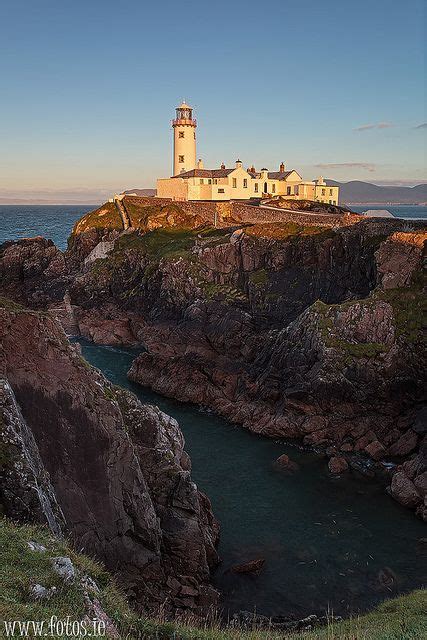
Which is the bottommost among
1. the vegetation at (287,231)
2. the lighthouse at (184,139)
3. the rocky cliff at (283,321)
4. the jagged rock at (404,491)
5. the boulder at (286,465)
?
the boulder at (286,465)

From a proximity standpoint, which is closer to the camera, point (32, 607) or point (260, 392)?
point (32, 607)

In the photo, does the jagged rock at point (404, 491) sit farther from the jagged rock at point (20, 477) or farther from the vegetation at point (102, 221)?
the vegetation at point (102, 221)

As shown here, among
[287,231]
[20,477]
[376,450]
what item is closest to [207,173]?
[287,231]

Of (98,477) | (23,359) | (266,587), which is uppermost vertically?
(23,359)

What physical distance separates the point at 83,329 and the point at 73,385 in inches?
2024

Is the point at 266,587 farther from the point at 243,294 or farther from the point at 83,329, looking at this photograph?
the point at 83,329

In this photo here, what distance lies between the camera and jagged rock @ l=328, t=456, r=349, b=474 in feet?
120

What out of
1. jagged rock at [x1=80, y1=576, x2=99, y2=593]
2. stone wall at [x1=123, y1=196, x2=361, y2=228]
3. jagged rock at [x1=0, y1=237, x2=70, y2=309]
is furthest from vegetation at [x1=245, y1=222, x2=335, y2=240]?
jagged rock at [x1=80, y1=576, x2=99, y2=593]

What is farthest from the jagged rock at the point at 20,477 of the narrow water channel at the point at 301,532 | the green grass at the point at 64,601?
the narrow water channel at the point at 301,532

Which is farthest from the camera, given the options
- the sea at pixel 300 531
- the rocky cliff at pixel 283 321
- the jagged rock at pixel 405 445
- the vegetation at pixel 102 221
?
the vegetation at pixel 102 221

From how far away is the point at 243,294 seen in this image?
197 feet

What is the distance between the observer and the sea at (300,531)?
25.0m

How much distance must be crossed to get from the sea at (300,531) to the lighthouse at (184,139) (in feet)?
223

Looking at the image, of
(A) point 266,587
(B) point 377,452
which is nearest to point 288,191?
(B) point 377,452
